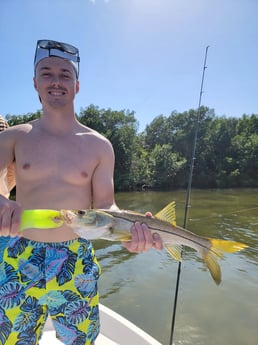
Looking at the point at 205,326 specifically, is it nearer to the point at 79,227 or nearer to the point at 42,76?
the point at 79,227

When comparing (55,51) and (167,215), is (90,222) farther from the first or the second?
(55,51)

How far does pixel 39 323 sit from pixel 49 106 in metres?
1.46

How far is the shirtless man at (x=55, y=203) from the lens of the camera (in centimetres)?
191

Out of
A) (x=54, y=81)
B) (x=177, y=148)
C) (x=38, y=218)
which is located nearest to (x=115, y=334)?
(x=38, y=218)

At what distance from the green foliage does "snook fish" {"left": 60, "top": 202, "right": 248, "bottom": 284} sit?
95.3ft

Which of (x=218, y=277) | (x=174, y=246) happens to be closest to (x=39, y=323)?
(x=174, y=246)

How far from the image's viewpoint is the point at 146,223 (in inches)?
73.4

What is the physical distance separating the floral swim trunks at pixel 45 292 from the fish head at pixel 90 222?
41 cm

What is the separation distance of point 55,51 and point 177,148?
152ft

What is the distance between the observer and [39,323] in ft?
6.49

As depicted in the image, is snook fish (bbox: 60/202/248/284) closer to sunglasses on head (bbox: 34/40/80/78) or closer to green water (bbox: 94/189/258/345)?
sunglasses on head (bbox: 34/40/80/78)

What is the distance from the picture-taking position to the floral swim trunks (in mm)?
1890

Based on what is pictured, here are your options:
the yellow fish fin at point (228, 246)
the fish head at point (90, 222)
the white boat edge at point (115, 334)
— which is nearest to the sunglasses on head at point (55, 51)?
the fish head at point (90, 222)

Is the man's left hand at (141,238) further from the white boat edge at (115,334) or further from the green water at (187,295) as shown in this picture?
the green water at (187,295)
